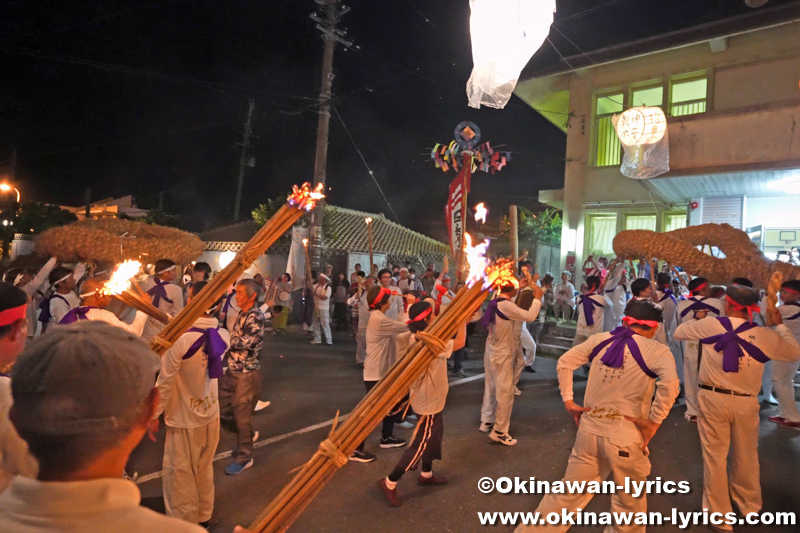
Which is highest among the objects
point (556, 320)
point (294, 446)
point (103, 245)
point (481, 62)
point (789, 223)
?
point (481, 62)

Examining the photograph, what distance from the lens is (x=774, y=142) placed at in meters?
9.66

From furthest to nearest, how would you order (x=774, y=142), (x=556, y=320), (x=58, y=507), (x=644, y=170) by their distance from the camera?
1. (x=556, y=320)
2. (x=644, y=170)
3. (x=774, y=142)
4. (x=58, y=507)

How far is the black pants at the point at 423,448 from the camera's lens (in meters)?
4.60

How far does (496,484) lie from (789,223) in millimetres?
11194

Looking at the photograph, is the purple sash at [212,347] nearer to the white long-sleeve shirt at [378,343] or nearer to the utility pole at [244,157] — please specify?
the white long-sleeve shirt at [378,343]

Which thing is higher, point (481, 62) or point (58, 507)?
point (481, 62)

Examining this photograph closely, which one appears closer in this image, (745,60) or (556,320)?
(745,60)

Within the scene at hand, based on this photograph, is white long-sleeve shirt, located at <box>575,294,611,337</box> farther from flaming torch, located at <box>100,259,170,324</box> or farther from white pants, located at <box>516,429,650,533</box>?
flaming torch, located at <box>100,259,170,324</box>

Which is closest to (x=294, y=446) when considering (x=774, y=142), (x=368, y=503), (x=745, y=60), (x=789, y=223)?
(x=368, y=503)

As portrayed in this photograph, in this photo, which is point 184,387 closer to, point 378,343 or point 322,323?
point 378,343

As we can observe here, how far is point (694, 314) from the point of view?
23.7ft

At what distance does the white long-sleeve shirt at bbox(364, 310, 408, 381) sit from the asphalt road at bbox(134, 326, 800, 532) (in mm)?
988

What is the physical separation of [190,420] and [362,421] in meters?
2.38

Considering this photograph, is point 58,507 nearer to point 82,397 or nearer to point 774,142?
point 82,397
